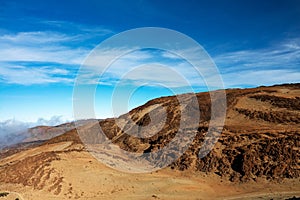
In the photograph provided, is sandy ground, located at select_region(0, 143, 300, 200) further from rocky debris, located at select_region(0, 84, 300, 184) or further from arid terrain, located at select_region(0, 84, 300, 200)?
rocky debris, located at select_region(0, 84, 300, 184)

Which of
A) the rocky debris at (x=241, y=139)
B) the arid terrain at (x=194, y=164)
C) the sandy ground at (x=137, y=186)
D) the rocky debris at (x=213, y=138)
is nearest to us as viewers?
the sandy ground at (x=137, y=186)

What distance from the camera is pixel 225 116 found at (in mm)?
43781

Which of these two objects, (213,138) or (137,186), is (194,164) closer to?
(213,138)

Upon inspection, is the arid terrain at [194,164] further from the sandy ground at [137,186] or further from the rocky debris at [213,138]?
the rocky debris at [213,138]

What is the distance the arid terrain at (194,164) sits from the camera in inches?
1126

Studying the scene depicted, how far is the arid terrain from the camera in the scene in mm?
28594

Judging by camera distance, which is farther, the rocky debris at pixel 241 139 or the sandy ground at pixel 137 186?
the rocky debris at pixel 241 139

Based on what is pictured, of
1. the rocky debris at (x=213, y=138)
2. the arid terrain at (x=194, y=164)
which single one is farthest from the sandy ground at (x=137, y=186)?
the rocky debris at (x=213, y=138)

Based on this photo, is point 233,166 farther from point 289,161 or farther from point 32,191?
point 32,191

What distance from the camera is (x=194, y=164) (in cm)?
3578

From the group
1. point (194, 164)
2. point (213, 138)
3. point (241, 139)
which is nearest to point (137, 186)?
point (194, 164)

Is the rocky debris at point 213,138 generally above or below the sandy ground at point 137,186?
above

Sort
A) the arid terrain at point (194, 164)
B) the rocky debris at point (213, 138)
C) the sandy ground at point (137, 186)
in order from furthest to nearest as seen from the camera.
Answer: the rocky debris at point (213, 138) < the arid terrain at point (194, 164) < the sandy ground at point (137, 186)

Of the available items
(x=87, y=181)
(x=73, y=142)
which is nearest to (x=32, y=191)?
(x=87, y=181)
